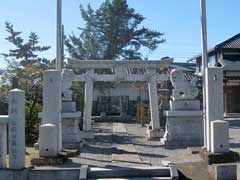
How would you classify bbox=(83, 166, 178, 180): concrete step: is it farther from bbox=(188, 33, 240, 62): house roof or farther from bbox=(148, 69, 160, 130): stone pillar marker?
bbox=(188, 33, 240, 62): house roof

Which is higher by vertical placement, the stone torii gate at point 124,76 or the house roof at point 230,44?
the house roof at point 230,44

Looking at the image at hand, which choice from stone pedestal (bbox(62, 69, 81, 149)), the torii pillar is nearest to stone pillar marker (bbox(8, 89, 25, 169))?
stone pedestal (bbox(62, 69, 81, 149))

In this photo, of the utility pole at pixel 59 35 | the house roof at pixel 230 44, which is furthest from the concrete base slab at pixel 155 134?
the house roof at pixel 230 44

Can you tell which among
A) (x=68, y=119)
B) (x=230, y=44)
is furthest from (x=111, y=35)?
(x=68, y=119)

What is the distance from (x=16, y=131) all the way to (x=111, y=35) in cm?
2509

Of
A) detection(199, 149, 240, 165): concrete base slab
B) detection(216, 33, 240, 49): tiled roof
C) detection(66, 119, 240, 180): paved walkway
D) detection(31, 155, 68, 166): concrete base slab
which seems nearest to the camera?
detection(199, 149, 240, 165): concrete base slab

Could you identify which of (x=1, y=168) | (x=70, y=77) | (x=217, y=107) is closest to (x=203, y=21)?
(x=217, y=107)

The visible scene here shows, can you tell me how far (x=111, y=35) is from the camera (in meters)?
33.2

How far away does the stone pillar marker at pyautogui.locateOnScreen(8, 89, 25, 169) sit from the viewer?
343 inches

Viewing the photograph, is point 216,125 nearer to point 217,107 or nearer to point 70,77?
point 217,107

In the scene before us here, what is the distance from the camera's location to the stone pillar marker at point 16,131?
8.71 m

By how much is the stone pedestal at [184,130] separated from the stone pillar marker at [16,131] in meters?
6.87

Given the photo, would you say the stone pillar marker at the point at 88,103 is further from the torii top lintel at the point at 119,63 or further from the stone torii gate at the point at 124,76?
the torii top lintel at the point at 119,63

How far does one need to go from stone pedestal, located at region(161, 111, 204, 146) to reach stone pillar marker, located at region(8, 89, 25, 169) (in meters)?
6.87
